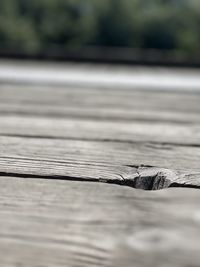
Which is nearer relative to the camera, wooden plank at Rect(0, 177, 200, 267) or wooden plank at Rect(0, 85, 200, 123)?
wooden plank at Rect(0, 177, 200, 267)

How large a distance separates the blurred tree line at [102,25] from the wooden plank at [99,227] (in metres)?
20.9

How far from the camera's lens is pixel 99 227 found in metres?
0.51

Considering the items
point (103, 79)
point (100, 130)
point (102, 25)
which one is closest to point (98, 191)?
point (100, 130)

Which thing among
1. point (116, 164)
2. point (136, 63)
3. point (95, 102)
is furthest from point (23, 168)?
point (136, 63)

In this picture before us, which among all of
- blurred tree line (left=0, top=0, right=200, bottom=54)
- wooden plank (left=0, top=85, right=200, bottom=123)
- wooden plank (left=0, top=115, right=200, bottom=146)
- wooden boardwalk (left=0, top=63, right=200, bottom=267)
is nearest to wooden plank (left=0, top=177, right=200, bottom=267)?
wooden boardwalk (left=0, top=63, right=200, bottom=267)

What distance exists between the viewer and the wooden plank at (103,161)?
700mm

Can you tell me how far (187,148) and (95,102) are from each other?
77 cm

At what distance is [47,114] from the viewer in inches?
54.4

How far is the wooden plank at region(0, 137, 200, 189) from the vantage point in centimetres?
70

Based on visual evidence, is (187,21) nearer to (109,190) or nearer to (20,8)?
(20,8)

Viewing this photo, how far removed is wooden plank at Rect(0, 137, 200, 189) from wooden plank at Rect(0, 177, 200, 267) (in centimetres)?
7

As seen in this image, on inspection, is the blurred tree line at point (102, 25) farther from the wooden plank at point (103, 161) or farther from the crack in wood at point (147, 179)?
the crack in wood at point (147, 179)

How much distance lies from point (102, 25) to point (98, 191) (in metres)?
23.8

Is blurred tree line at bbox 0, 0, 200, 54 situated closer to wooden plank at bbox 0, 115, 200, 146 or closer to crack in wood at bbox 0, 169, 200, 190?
wooden plank at bbox 0, 115, 200, 146
